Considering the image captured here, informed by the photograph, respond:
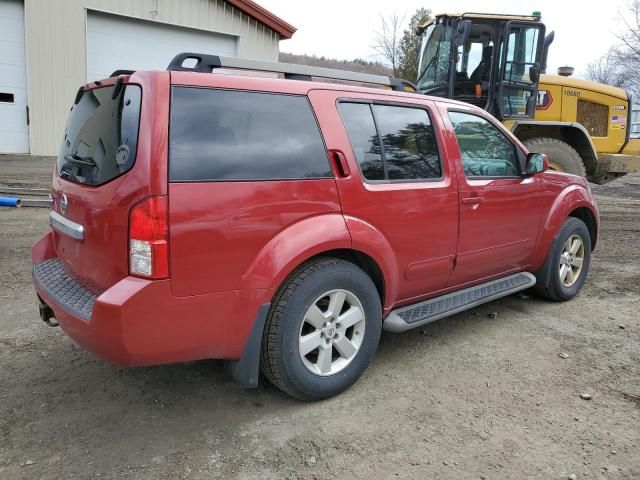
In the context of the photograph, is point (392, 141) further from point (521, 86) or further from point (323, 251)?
point (521, 86)

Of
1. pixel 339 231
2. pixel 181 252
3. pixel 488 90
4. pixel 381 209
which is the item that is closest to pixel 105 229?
pixel 181 252

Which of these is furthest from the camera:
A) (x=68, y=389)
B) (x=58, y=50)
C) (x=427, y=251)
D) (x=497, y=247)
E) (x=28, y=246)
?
(x=58, y=50)

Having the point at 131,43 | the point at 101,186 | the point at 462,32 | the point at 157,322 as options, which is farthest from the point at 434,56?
the point at 131,43

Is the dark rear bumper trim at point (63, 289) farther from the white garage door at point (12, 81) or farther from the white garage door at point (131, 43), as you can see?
the white garage door at point (12, 81)

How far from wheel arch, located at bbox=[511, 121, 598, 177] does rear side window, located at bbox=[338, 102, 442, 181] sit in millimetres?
5595

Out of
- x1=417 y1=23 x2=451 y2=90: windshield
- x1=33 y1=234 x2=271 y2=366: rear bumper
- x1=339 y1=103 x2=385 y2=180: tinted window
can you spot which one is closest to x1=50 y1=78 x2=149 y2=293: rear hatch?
x1=33 y1=234 x2=271 y2=366: rear bumper

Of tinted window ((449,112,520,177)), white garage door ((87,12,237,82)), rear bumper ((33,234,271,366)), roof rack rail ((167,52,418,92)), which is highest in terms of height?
white garage door ((87,12,237,82))

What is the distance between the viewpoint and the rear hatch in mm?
2475

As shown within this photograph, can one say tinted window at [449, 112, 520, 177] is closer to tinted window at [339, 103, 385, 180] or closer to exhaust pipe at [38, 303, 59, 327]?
tinted window at [339, 103, 385, 180]

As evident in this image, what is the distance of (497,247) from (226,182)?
8.02ft

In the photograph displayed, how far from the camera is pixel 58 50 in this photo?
1366 centimetres

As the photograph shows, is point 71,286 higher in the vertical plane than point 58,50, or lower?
lower

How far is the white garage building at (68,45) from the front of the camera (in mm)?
13445

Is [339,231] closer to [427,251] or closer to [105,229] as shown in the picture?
[427,251]
